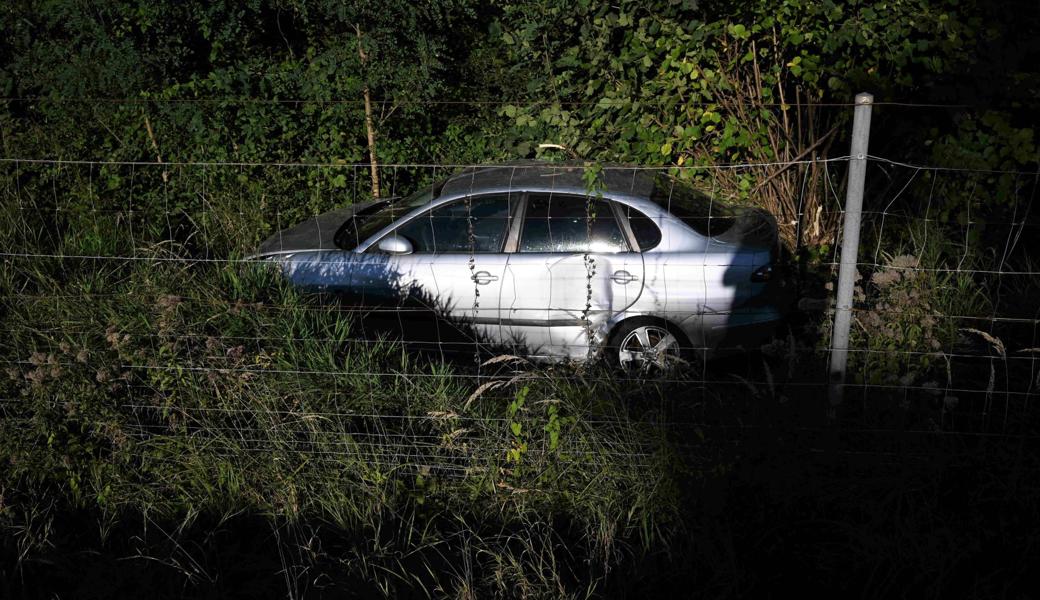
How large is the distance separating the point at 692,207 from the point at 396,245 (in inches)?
78.0

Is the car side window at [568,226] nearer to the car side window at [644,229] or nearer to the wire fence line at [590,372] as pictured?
the car side window at [644,229]

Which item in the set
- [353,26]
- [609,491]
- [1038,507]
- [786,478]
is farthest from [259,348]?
[353,26]

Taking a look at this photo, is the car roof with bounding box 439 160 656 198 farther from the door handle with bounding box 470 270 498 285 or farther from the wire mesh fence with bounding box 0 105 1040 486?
the door handle with bounding box 470 270 498 285

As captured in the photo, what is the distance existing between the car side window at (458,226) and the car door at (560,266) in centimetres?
20

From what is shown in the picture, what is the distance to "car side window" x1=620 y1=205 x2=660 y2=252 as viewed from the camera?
5930 mm

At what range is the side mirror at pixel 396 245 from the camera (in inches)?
237

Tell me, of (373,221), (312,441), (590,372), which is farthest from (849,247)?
(373,221)

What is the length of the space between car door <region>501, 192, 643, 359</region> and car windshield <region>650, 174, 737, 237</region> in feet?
1.40

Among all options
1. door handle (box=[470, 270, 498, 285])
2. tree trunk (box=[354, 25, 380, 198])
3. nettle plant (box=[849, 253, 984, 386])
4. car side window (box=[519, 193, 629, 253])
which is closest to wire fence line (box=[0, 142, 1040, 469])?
nettle plant (box=[849, 253, 984, 386])

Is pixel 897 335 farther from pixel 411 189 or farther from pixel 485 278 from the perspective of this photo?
pixel 411 189

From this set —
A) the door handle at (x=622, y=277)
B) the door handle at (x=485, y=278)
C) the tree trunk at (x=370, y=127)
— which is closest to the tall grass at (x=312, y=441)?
the door handle at (x=485, y=278)

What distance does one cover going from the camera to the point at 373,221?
21.4ft

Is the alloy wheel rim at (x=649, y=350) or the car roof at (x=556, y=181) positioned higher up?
the car roof at (x=556, y=181)

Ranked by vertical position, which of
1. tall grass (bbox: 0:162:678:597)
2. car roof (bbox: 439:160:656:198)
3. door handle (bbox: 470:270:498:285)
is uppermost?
car roof (bbox: 439:160:656:198)
